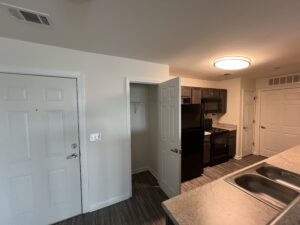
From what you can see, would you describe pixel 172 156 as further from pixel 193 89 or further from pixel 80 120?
pixel 193 89

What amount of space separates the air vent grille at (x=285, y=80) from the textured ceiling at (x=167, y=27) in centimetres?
211

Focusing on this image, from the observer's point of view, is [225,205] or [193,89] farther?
[193,89]

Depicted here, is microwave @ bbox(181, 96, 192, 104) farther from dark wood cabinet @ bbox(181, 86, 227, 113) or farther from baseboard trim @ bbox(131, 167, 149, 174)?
baseboard trim @ bbox(131, 167, 149, 174)

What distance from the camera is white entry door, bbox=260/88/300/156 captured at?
3570mm

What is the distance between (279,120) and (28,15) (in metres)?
5.48

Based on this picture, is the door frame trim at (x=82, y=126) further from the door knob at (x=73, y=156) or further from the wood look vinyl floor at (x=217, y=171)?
the wood look vinyl floor at (x=217, y=171)

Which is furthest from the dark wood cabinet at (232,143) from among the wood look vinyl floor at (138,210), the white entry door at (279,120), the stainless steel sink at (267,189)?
the stainless steel sink at (267,189)

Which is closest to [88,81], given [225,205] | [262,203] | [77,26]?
[77,26]

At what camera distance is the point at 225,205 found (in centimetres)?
97

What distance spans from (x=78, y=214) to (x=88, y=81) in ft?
6.44

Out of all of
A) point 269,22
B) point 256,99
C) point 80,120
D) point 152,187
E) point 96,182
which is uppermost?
Answer: point 269,22

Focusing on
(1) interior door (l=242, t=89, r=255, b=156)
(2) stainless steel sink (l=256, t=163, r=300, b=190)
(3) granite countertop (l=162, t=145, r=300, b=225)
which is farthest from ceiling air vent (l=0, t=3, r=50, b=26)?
(1) interior door (l=242, t=89, r=255, b=156)

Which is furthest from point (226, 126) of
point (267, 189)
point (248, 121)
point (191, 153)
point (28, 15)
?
point (28, 15)

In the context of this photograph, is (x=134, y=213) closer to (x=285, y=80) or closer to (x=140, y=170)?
(x=140, y=170)
